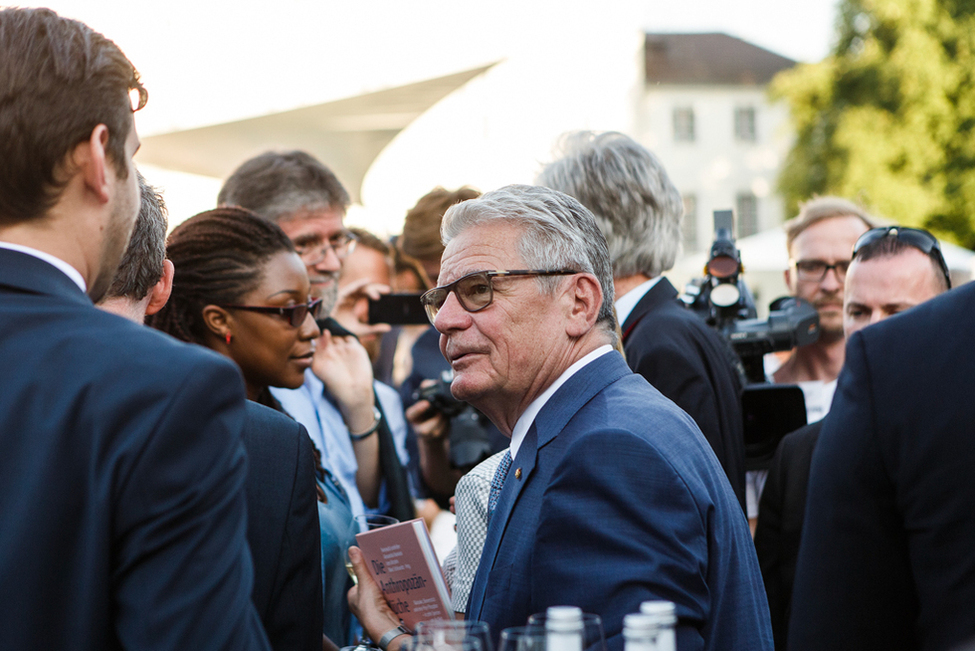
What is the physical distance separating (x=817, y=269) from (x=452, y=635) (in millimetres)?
3910

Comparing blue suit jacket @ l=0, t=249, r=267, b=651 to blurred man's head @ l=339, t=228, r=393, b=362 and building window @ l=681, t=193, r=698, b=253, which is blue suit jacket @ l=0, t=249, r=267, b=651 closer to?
blurred man's head @ l=339, t=228, r=393, b=362

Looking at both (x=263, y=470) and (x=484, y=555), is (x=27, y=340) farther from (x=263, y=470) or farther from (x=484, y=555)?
(x=484, y=555)

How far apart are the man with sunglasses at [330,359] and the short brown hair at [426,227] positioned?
1.15 feet

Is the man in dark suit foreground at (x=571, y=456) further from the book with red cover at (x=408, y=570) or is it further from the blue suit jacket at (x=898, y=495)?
the blue suit jacket at (x=898, y=495)

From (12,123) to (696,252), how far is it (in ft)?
135

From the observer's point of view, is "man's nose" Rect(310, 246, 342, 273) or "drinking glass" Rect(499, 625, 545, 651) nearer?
"drinking glass" Rect(499, 625, 545, 651)

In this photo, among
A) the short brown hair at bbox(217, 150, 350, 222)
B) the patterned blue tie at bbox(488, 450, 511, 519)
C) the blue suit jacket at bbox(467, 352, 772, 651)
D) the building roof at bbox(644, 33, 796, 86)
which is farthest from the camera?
the building roof at bbox(644, 33, 796, 86)

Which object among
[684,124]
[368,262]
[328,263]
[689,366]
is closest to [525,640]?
[689,366]

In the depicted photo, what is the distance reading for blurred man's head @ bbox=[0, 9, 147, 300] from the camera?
1397mm

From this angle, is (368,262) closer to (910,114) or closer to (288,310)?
(288,310)

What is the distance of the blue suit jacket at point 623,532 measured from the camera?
1713 mm

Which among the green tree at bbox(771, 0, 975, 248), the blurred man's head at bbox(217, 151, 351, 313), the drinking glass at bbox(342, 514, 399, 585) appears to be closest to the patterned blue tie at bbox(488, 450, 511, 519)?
the drinking glass at bbox(342, 514, 399, 585)

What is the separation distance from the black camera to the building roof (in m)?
40.4

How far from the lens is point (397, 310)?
437cm
